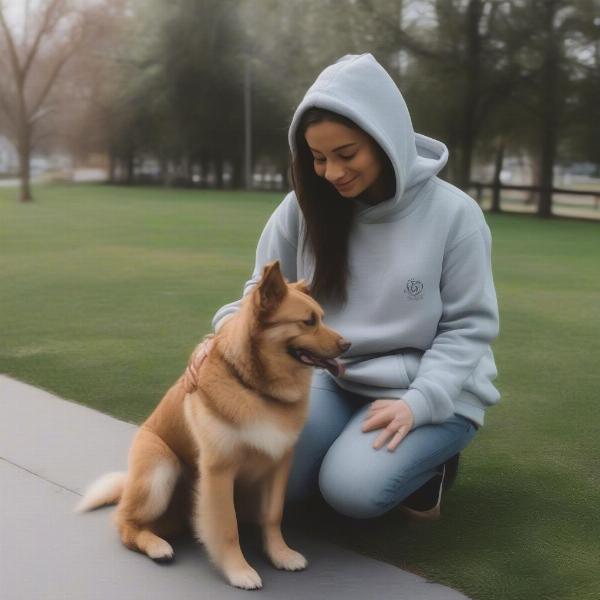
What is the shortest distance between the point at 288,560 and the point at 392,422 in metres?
0.57

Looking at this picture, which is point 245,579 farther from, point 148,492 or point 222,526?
point 148,492

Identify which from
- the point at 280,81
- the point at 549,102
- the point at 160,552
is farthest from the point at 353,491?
the point at 280,81

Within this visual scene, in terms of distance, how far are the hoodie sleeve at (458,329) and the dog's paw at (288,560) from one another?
60 cm

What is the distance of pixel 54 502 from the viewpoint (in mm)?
3385

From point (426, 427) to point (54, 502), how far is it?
147 cm

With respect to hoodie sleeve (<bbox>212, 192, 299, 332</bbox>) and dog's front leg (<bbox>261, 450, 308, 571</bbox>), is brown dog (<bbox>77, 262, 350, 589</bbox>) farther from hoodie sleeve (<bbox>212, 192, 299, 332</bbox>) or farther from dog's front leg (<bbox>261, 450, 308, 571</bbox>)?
hoodie sleeve (<bbox>212, 192, 299, 332</bbox>)

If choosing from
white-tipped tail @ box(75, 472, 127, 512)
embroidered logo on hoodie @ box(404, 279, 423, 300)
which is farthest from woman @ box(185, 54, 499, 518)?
white-tipped tail @ box(75, 472, 127, 512)

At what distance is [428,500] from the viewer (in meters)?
3.26

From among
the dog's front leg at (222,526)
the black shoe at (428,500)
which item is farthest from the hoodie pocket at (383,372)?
the dog's front leg at (222,526)

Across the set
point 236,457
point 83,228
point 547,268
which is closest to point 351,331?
point 236,457

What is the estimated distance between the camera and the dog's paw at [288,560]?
289cm

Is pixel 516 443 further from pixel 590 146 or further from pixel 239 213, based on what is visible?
pixel 590 146

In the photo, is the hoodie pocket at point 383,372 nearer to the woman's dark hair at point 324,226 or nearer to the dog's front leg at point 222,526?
the woman's dark hair at point 324,226

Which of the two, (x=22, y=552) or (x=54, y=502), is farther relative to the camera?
(x=54, y=502)
